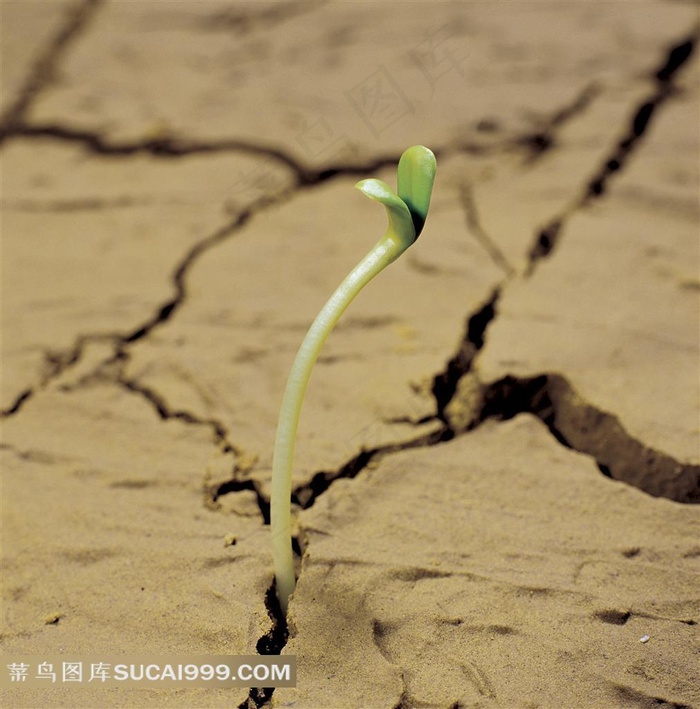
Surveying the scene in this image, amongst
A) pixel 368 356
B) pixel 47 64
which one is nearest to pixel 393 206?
pixel 368 356

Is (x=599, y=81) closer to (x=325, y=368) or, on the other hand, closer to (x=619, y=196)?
(x=619, y=196)

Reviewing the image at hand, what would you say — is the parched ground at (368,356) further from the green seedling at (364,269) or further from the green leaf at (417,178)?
the green leaf at (417,178)

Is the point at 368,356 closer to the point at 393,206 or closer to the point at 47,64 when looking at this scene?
the point at 393,206

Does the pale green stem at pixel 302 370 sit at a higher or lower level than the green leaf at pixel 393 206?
lower

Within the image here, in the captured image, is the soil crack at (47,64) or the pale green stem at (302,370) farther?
the soil crack at (47,64)

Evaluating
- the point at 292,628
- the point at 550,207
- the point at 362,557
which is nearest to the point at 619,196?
the point at 550,207

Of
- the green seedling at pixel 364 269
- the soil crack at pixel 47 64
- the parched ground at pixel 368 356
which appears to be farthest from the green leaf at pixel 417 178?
the soil crack at pixel 47 64

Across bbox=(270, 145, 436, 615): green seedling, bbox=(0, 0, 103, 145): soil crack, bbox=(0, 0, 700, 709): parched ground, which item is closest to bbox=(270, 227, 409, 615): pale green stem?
bbox=(270, 145, 436, 615): green seedling
